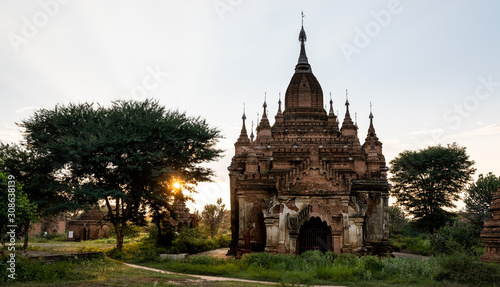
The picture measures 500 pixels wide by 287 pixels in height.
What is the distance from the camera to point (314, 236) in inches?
977

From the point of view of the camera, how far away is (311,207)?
24.1 metres

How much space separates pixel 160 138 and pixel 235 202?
7904 millimetres

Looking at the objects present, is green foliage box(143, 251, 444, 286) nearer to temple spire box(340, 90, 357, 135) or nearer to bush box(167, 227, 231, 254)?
bush box(167, 227, 231, 254)

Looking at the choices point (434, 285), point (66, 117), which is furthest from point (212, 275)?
point (66, 117)

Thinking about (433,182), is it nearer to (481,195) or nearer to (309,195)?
(481,195)

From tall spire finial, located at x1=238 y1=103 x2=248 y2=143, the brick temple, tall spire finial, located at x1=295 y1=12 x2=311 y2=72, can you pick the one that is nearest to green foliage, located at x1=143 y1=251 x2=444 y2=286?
the brick temple

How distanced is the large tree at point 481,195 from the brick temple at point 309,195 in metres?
14.2

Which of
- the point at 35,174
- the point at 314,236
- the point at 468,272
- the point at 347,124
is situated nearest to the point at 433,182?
the point at 347,124

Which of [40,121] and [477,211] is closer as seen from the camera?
[40,121]

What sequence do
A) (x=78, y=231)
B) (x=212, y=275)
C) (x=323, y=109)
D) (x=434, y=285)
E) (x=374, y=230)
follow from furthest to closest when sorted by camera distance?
(x=78, y=231)
(x=323, y=109)
(x=374, y=230)
(x=212, y=275)
(x=434, y=285)

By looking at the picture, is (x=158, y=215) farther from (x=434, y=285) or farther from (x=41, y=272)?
(x=434, y=285)

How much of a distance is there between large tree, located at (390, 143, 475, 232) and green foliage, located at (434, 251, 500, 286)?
30924mm

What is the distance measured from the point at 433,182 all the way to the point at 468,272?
3297 cm

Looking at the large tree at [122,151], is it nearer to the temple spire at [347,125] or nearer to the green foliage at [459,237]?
the temple spire at [347,125]
